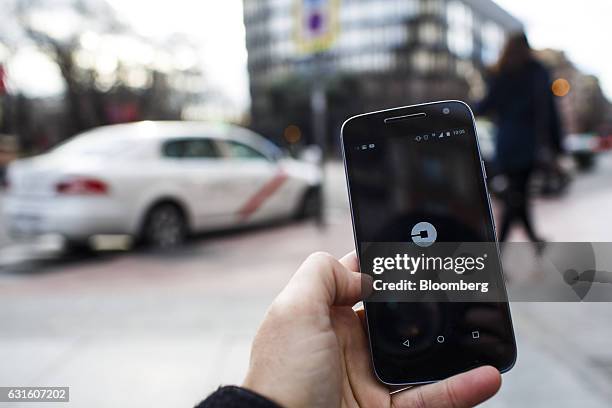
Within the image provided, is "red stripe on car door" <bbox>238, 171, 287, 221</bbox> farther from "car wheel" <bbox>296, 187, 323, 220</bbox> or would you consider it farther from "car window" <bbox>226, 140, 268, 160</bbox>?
"car wheel" <bbox>296, 187, 323, 220</bbox>

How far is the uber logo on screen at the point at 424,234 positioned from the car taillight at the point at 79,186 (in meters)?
5.03

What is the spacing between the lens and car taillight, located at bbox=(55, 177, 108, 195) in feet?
17.8

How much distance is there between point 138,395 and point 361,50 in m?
50.1

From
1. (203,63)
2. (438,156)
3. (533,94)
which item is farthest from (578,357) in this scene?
(203,63)

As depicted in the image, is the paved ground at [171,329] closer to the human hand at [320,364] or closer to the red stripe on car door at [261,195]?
the red stripe on car door at [261,195]

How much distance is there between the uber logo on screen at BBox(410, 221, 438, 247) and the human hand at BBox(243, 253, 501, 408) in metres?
0.16

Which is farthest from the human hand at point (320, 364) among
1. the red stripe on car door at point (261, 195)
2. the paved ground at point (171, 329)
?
the red stripe on car door at point (261, 195)

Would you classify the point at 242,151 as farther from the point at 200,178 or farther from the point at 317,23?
the point at 317,23

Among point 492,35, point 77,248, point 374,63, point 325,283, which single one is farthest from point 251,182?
point 374,63

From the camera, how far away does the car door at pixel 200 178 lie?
6.36 meters

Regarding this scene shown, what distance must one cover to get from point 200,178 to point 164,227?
2.51 feet

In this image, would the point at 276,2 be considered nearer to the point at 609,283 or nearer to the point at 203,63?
the point at 203,63

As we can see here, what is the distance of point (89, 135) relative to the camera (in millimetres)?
6289

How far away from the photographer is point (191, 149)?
6629mm
